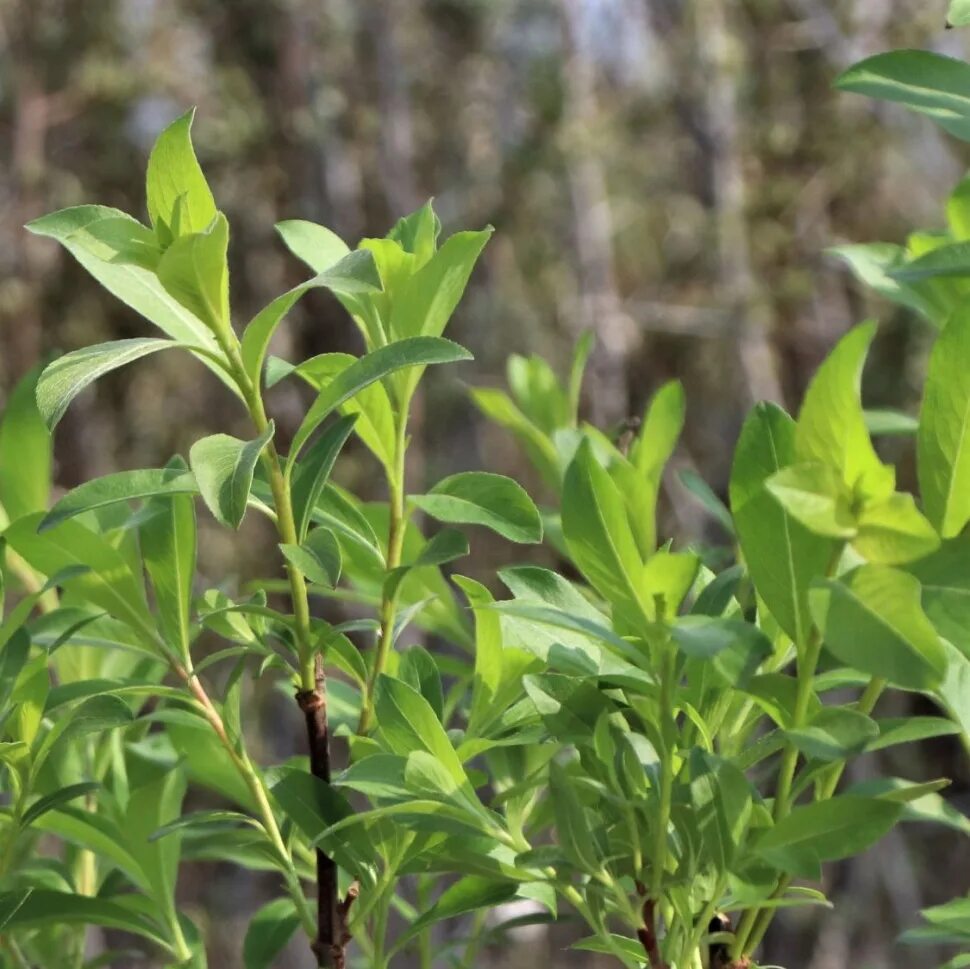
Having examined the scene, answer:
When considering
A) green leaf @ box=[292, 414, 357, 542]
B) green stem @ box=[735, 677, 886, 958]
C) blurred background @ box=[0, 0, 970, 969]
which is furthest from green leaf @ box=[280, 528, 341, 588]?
blurred background @ box=[0, 0, 970, 969]

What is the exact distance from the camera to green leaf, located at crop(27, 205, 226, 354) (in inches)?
10.1

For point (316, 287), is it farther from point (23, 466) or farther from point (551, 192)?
point (551, 192)

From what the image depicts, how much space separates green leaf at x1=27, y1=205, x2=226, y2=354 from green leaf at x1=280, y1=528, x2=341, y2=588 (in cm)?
5

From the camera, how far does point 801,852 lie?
0.76ft

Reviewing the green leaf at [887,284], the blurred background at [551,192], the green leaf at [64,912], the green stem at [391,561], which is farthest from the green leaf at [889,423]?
the blurred background at [551,192]

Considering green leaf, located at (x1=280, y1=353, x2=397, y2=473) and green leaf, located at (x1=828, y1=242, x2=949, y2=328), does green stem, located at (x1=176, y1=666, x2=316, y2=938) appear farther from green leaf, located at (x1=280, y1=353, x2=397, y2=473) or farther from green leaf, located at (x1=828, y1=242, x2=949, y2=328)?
green leaf, located at (x1=828, y1=242, x2=949, y2=328)

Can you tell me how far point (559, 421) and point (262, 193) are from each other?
9.82 ft

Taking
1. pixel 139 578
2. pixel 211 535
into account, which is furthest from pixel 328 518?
pixel 211 535

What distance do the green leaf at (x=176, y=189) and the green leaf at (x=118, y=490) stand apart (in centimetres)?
6

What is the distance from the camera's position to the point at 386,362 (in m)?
0.25

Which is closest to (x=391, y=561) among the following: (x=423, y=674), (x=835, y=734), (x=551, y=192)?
(x=423, y=674)

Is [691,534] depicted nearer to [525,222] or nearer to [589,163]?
[589,163]

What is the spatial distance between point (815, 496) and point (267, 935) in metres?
0.23

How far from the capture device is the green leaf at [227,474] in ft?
0.76
